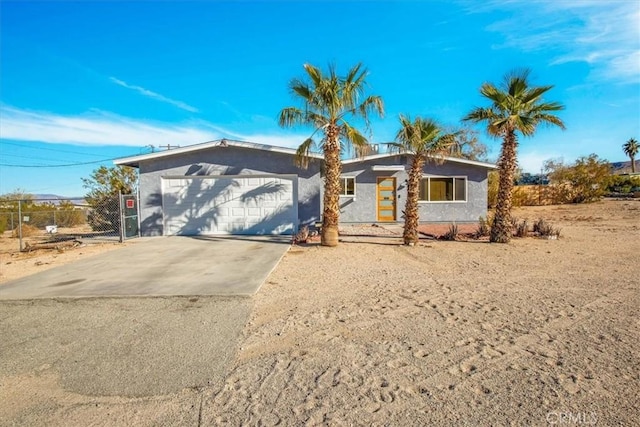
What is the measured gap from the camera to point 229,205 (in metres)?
14.4

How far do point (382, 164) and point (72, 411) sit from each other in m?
15.9

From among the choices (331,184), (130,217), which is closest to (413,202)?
(331,184)

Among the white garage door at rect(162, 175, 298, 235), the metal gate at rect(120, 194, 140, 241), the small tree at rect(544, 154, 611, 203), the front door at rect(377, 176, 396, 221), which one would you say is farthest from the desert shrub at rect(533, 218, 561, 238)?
the small tree at rect(544, 154, 611, 203)

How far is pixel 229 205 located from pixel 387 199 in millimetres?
7880

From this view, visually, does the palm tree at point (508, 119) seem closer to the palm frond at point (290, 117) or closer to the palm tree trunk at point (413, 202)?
the palm tree trunk at point (413, 202)

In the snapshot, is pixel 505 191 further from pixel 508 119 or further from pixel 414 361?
pixel 414 361

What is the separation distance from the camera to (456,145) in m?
11.6

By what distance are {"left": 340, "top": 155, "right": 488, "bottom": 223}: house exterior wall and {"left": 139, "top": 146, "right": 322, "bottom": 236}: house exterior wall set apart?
380 centimetres

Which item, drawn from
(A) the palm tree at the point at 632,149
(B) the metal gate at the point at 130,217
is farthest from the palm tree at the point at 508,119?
(A) the palm tree at the point at 632,149

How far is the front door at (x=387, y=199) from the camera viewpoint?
17859mm

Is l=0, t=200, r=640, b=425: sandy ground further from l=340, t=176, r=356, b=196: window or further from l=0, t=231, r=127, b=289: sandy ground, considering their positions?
l=340, t=176, r=356, b=196: window

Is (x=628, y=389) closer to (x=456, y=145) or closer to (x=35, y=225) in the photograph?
(x=456, y=145)

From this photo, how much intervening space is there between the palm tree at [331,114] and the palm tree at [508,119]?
3523 mm

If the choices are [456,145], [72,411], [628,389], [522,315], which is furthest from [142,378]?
[456,145]
